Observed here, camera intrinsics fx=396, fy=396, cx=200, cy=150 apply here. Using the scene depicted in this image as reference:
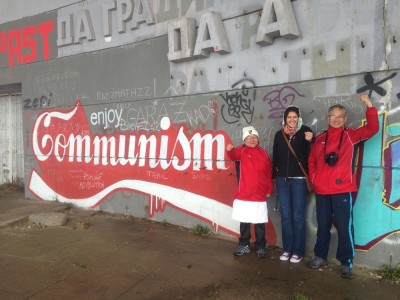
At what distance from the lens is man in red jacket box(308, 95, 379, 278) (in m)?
4.14

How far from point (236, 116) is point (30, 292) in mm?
3268

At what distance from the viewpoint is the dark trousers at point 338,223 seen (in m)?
4.16

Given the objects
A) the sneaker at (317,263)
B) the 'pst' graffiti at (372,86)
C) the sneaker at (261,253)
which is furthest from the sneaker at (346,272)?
the 'pst' graffiti at (372,86)

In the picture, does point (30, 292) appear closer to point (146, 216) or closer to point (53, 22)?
point (146, 216)

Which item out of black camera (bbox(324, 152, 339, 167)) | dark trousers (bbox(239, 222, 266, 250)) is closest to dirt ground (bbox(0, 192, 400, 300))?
dark trousers (bbox(239, 222, 266, 250))

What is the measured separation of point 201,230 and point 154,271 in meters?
1.50

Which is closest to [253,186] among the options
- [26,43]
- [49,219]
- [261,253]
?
[261,253]

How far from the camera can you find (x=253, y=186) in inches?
186

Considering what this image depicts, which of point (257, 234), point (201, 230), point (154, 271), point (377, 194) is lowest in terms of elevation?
point (154, 271)

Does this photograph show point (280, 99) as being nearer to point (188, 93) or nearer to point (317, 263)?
point (188, 93)

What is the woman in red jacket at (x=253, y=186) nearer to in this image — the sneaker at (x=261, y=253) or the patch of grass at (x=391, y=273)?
the sneaker at (x=261, y=253)

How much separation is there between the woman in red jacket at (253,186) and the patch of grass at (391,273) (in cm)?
133

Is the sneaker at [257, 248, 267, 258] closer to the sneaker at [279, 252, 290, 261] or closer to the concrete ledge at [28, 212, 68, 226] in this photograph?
the sneaker at [279, 252, 290, 261]

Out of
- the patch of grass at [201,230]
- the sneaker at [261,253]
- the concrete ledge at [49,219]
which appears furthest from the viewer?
the concrete ledge at [49,219]
